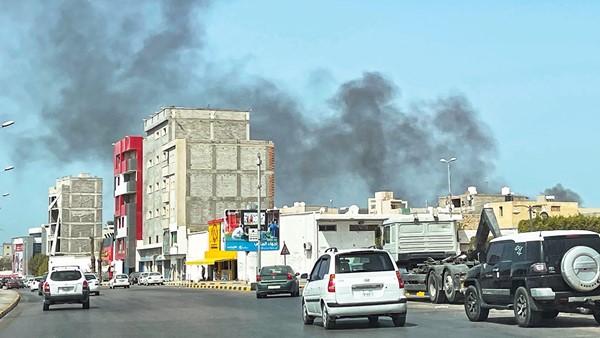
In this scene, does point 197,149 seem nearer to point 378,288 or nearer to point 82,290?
point 82,290

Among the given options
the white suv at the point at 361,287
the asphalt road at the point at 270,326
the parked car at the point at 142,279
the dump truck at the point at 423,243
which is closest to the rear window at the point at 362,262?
the white suv at the point at 361,287

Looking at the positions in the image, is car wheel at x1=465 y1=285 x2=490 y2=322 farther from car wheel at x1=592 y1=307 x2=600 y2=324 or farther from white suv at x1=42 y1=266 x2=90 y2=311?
white suv at x1=42 y1=266 x2=90 y2=311

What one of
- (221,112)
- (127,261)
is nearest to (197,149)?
(221,112)

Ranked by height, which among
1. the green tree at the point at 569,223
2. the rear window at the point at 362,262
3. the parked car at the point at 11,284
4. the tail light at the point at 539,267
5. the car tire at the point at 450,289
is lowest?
the parked car at the point at 11,284

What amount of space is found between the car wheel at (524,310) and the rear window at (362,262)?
2794 millimetres

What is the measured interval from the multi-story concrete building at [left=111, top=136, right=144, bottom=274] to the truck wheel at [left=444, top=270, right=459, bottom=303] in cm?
9744

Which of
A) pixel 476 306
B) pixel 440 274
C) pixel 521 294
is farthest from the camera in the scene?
pixel 440 274

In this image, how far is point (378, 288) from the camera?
62.8 ft

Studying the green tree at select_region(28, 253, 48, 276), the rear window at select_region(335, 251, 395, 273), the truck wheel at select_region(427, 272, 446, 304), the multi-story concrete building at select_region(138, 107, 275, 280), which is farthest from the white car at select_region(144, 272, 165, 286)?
the green tree at select_region(28, 253, 48, 276)

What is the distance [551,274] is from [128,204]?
11095 cm

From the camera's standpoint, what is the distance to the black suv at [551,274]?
17328mm

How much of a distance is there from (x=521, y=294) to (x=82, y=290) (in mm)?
20706

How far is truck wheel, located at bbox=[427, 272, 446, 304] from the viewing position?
95.3 ft

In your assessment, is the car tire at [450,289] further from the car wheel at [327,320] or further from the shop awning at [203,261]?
the shop awning at [203,261]
